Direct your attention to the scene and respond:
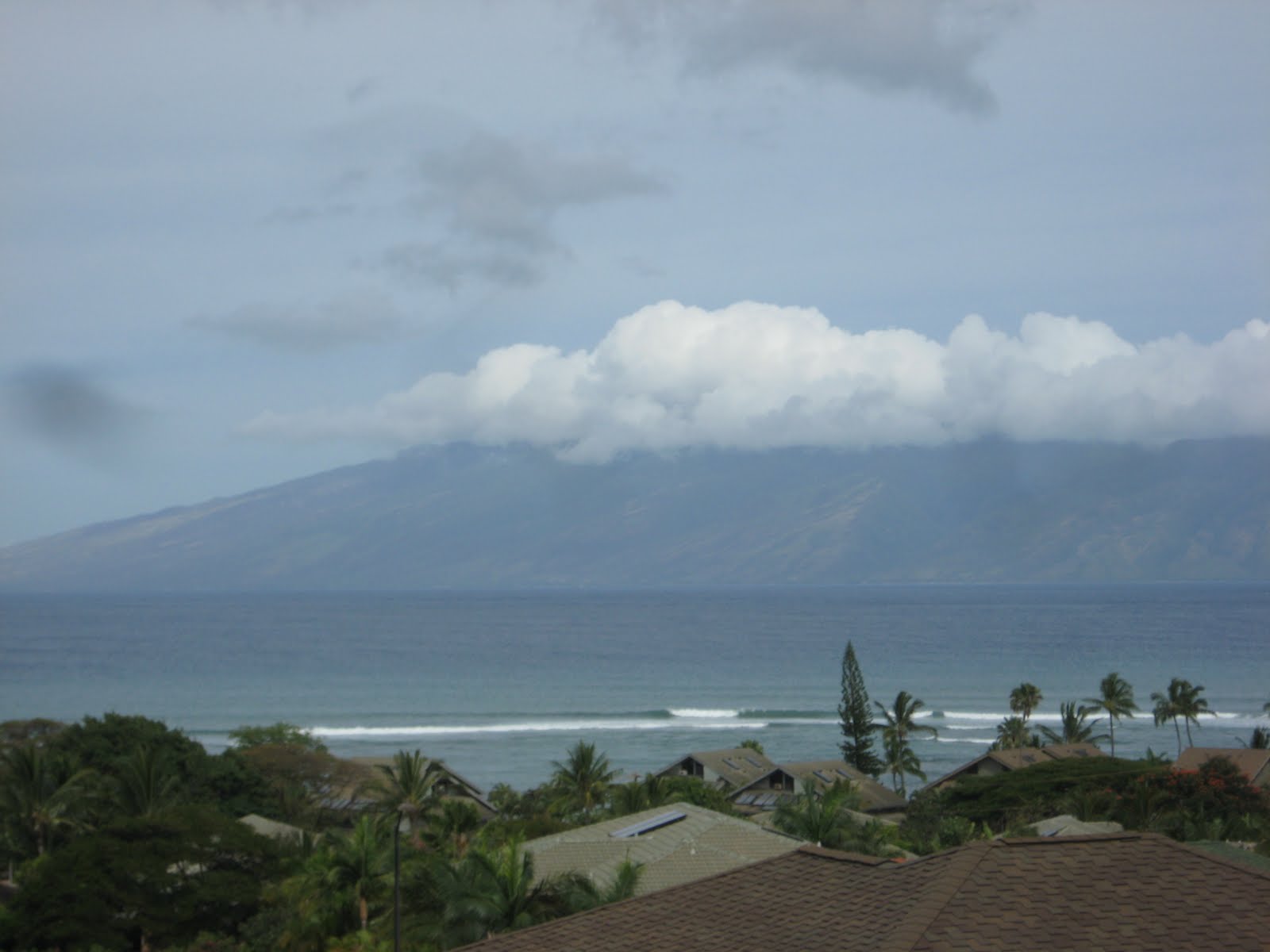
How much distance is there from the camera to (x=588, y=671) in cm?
15038

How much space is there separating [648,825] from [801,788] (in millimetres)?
37532

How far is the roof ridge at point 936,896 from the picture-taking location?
39.0 ft

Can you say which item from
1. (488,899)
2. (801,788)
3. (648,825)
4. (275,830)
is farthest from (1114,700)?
(488,899)

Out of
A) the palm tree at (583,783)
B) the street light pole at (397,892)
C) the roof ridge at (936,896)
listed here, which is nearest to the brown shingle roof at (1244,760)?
the palm tree at (583,783)

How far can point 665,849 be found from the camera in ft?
87.7

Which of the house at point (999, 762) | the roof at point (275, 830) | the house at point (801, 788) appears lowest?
the house at point (801, 788)

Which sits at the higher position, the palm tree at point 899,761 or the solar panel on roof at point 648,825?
the solar panel on roof at point 648,825

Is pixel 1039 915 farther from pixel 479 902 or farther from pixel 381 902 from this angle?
pixel 381 902

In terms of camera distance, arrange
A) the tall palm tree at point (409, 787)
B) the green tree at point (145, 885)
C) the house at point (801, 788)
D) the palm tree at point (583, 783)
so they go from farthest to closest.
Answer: the house at point (801, 788) → the palm tree at point (583, 783) → the tall palm tree at point (409, 787) → the green tree at point (145, 885)

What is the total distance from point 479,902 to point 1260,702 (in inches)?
4257

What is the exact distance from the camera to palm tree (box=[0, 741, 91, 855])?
143 feet

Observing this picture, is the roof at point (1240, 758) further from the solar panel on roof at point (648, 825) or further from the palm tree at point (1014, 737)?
the solar panel on roof at point (648, 825)

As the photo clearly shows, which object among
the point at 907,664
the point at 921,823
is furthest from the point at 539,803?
the point at 907,664

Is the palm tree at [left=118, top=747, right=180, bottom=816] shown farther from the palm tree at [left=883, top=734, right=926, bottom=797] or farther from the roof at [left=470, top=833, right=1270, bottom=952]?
the palm tree at [left=883, top=734, right=926, bottom=797]
